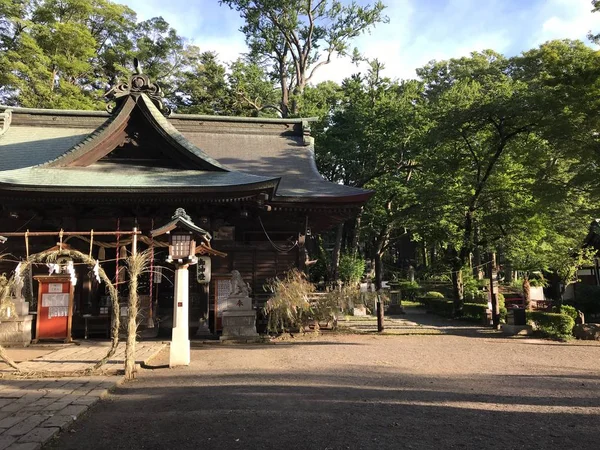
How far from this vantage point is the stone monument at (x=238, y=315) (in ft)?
37.0

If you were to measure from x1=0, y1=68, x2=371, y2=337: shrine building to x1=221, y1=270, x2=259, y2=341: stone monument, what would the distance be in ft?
1.93

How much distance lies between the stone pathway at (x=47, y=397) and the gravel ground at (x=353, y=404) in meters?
0.21

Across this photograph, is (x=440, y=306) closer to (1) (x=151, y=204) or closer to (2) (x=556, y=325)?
(2) (x=556, y=325)

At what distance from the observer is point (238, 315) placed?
11383mm

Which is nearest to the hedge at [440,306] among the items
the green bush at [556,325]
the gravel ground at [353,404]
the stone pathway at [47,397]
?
the green bush at [556,325]

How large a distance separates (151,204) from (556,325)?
485 inches

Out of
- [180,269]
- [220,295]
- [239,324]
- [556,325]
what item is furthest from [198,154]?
[556,325]

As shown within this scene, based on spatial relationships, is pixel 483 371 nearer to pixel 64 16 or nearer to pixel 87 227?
pixel 87 227

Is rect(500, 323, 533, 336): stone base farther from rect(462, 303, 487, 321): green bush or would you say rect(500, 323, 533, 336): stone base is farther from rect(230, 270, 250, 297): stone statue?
rect(230, 270, 250, 297): stone statue

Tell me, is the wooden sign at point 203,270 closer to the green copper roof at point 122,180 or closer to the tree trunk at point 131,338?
the green copper roof at point 122,180

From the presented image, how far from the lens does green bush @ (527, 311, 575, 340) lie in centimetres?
1228

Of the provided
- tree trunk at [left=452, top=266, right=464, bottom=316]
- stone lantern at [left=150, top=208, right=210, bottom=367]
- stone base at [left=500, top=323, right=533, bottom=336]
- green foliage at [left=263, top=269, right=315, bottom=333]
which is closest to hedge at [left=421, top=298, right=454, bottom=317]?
tree trunk at [left=452, top=266, right=464, bottom=316]

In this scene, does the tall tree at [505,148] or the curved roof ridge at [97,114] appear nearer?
the tall tree at [505,148]

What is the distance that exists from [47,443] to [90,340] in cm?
772
